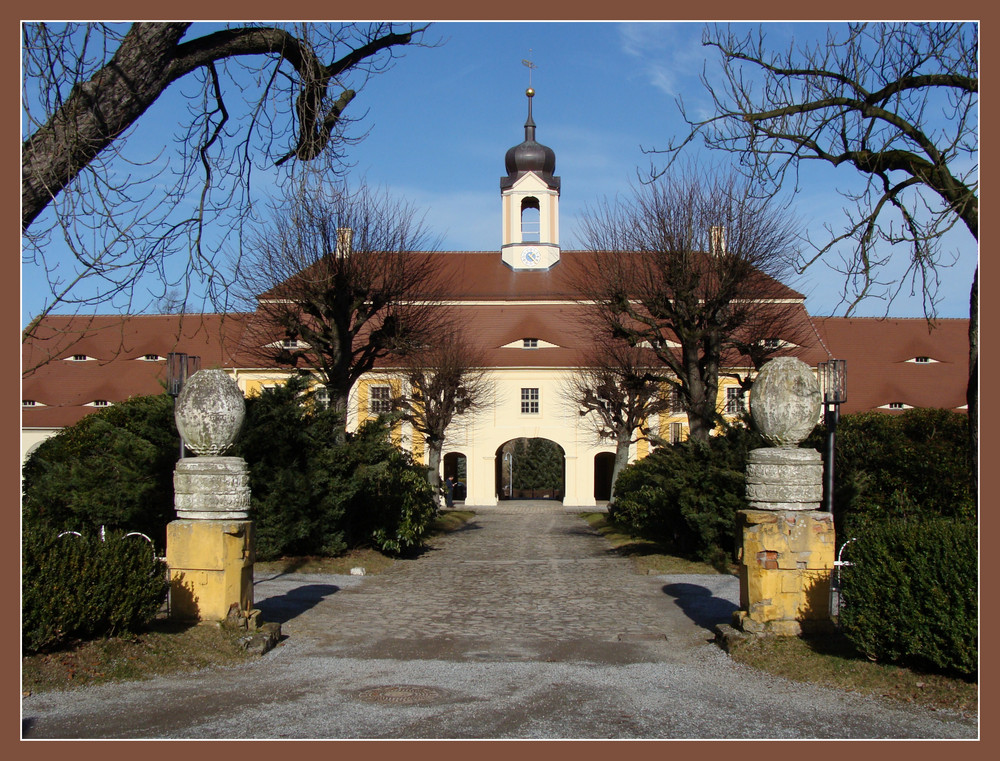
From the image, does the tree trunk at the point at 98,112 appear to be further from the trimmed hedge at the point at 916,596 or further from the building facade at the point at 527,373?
the building facade at the point at 527,373

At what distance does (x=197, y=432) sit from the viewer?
8594mm

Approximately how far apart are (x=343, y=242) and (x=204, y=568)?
12.4 m

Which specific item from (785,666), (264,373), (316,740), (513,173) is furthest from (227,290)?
(513,173)

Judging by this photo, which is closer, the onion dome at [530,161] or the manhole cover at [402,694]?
the manhole cover at [402,694]

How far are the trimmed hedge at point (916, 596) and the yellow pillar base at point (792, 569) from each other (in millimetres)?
760

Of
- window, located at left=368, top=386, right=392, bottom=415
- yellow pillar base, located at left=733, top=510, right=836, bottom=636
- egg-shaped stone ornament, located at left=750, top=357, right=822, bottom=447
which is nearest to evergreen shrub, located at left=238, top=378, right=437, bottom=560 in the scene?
yellow pillar base, located at left=733, top=510, right=836, bottom=636

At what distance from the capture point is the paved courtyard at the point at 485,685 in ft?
19.5

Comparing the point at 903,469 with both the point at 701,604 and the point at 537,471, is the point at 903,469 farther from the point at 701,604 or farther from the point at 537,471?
the point at 537,471

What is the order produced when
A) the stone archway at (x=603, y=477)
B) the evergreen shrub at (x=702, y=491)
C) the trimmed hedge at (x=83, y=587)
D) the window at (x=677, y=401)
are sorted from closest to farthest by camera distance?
the trimmed hedge at (x=83, y=587) < the evergreen shrub at (x=702, y=491) < the window at (x=677, y=401) < the stone archway at (x=603, y=477)

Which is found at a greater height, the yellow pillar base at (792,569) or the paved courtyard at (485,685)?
the yellow pillar base at (792,569)

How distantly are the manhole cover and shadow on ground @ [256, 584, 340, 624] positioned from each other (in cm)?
350

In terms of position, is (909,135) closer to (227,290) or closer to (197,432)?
(227,290)

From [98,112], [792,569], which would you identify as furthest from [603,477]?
[98,112]

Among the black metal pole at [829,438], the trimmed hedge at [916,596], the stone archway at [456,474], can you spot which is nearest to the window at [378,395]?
the stone archway at [456,474]
